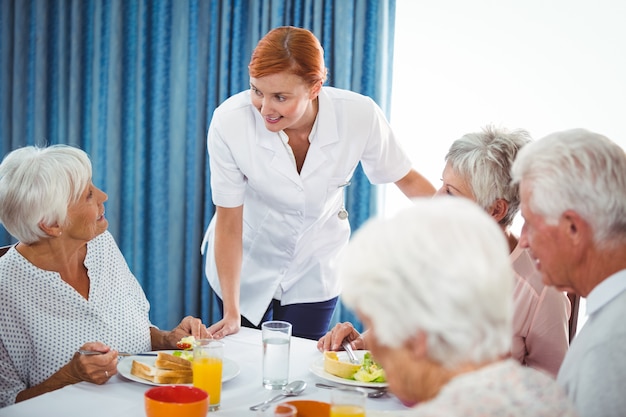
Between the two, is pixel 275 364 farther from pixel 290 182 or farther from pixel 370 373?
pixel 290 182

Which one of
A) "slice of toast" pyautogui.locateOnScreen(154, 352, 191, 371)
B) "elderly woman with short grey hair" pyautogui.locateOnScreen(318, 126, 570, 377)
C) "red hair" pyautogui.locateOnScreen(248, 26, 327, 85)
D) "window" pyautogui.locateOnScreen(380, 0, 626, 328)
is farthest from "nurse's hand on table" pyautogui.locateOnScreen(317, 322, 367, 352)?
"window" pyautogui.locateOnScreen(380, 0, 626, 328)

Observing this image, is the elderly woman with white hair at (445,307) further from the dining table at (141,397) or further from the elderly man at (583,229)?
the dining table at (141,397)

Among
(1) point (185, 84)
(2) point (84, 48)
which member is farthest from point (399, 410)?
(2) point (84, 48)

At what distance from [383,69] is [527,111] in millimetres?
665

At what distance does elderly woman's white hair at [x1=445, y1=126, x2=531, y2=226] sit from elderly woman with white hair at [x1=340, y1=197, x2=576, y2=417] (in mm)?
1017

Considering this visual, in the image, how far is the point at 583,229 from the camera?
1.33 meters

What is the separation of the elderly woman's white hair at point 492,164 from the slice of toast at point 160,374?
34.4 inches

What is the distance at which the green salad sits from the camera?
65.9 inches

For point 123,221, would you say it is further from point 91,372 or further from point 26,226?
point 91,372

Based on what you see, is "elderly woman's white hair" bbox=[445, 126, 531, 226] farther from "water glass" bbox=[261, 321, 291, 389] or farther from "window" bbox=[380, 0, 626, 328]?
"window" bbox=[380, 0, 626, 328]

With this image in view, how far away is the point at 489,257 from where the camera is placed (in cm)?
90

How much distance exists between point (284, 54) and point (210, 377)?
108cm

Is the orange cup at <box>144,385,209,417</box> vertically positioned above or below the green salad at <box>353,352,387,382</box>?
above

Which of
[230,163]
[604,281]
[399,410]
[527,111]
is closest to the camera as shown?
[604,281]
